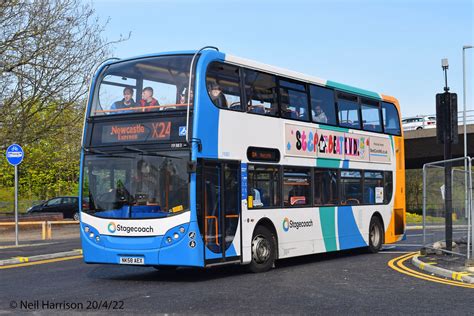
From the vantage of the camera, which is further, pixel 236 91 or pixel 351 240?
pixel 351 240

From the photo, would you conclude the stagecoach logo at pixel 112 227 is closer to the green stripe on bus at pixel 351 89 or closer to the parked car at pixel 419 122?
the green stripe on bus at pixel 351 89

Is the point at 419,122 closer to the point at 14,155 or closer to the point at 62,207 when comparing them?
the point at 62,207

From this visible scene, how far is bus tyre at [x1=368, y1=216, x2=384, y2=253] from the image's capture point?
717 inches

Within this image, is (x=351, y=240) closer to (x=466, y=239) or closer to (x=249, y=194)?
(x=466, y=239)

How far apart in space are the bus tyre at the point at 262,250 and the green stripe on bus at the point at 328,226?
2.10 m

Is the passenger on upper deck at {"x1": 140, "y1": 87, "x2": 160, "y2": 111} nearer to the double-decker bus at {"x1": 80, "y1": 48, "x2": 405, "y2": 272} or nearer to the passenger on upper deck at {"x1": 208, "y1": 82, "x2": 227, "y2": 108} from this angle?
the double-decker bus at {"x1": 80, "y1": 48, "x2": 405, "y2": 272}

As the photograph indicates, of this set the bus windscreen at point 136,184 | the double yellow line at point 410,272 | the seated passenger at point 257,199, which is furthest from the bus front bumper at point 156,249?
the double yellow line at point 410,272

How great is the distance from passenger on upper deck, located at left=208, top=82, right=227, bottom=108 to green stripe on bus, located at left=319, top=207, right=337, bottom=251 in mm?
4339

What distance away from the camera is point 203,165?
A: 12.1 meters

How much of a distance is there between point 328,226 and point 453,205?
2837 millimetres

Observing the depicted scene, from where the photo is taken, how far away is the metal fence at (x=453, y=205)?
14.1 m

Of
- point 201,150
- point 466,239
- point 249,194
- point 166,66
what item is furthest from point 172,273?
point 466,239

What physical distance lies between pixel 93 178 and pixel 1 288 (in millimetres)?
2431

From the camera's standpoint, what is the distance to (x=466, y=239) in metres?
14.5
